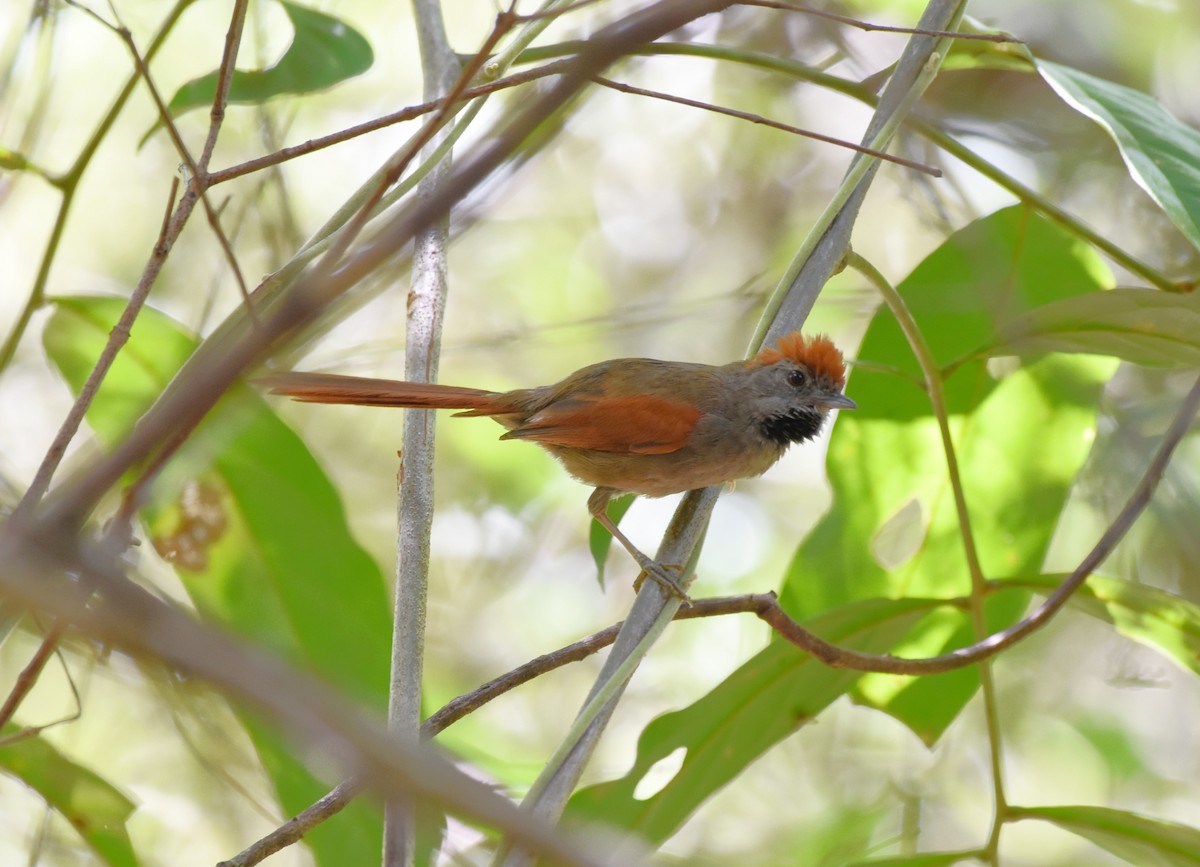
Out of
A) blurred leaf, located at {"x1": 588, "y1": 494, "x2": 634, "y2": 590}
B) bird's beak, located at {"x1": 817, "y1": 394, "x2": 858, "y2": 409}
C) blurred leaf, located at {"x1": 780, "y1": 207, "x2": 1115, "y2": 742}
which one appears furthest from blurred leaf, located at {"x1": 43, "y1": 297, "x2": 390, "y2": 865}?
bird's beak, located at {"x1": 817, "y1": 394, "x2": 858, "y2": 409}

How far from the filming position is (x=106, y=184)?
5832 millimetres

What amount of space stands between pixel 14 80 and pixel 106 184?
2.89m

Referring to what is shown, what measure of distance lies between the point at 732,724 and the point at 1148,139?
149cm

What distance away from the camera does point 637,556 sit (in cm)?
271

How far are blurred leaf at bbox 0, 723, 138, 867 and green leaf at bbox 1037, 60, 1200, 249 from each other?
2320 millimetres

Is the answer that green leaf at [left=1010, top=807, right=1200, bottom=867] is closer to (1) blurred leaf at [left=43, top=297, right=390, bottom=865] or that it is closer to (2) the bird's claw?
(2) the bird's claw

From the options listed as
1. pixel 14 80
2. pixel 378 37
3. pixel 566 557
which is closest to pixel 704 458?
pixel 14 80

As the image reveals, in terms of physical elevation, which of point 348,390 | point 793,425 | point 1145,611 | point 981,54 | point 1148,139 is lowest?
point 1145,611

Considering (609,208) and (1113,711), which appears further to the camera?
(609,208)

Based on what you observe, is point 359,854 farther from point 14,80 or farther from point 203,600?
point 14,80

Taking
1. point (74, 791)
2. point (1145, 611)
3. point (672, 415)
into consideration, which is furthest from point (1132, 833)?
point (74, 791)

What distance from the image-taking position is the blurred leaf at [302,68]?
2.71 m

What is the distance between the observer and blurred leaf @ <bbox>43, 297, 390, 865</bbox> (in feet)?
8.25

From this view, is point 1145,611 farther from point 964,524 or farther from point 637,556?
point 637,556
